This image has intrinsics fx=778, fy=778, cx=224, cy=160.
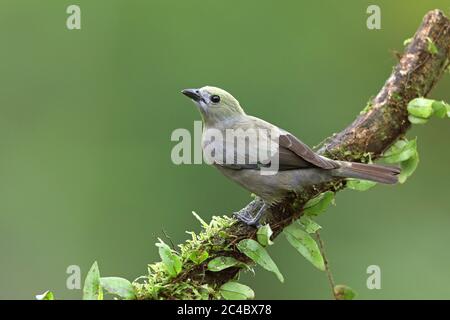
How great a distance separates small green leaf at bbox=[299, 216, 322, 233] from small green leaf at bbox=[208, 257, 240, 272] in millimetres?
453

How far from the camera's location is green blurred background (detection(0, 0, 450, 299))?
8.98m

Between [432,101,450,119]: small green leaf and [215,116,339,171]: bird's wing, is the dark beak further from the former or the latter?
[432,101,450,119]: small green leaf

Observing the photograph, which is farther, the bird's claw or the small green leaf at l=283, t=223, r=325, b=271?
the bird's claw

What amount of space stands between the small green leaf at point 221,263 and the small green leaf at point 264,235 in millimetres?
173

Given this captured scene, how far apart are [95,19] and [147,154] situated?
2.17 meters

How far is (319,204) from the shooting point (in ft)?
14.7

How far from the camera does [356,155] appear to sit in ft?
15.5

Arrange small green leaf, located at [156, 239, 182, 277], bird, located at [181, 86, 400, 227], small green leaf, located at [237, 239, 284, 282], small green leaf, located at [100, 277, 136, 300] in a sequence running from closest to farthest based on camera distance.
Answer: small green leaf, located at [100, 277, 136, 300]
small green leaf, located at [156, 239, 182, 277]
small green leaf, located at [237, 239, 284, 282]
bird, located at [181, 86, 400, 227]

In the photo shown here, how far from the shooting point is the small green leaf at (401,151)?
4.53m

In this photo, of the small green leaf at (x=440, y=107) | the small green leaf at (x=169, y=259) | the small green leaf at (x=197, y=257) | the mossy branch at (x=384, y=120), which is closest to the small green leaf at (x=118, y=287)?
the small green leaf at (x=169, y=259)

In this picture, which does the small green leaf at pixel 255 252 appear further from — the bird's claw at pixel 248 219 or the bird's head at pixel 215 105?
the bird's head at pixel 215 105

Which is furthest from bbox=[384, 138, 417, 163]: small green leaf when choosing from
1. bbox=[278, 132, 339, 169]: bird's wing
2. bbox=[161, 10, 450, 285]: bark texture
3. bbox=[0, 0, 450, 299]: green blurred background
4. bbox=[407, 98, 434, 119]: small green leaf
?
bbox=[0, 0, 450, 299]: green blurred background
